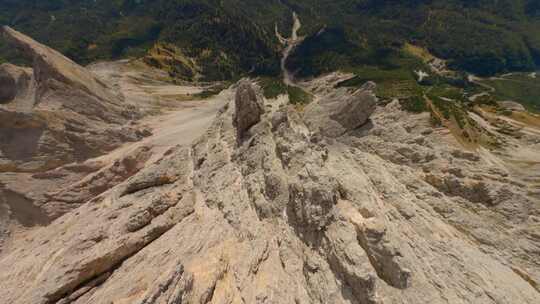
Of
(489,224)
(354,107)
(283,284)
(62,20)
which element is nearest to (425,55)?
(354,107)

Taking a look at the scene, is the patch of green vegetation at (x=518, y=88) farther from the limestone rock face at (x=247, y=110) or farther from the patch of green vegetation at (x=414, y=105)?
the limestone rock face at (x=247, y=110)

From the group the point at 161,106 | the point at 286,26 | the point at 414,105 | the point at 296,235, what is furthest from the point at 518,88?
the point at 296,235

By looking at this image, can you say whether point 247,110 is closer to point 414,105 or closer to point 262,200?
point 262,200

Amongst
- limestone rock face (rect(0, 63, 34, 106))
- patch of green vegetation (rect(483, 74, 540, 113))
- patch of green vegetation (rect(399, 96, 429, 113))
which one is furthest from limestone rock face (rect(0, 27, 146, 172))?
patch of green vegetation (rect(483, 74, 540, 113))

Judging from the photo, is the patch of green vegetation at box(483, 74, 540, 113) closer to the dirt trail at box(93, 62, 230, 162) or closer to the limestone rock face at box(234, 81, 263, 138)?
the dirt trail at box(93, 62, 230, 162)

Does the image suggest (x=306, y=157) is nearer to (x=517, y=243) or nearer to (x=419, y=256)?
(x=419, y=256)

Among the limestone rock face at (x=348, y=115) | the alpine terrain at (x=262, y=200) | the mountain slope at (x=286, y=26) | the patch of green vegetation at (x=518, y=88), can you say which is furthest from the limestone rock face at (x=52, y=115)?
the patch of green vegetation at (x=518, y=88)
